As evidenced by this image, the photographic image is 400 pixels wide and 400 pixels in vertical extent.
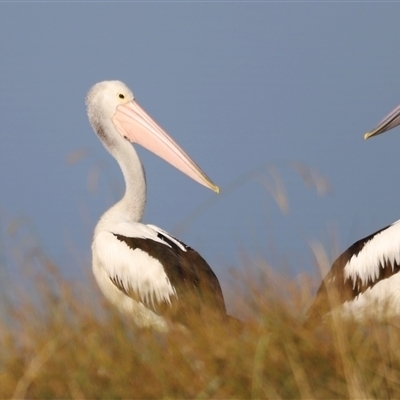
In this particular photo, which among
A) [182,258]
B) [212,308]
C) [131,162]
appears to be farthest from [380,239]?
[212,308]

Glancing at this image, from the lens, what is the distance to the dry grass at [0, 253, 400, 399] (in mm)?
3695

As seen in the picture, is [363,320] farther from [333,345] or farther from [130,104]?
[130,104]

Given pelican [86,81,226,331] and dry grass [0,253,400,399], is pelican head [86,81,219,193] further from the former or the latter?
dry grass [0,253,400,399]

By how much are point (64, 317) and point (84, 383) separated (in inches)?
24.1

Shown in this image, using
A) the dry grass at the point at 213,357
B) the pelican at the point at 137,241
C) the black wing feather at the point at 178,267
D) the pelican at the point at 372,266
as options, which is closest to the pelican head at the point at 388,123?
the pelican at the point at 372,266

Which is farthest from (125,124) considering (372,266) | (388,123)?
(372,266)

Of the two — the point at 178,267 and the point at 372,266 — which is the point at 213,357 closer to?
the point at 178,267

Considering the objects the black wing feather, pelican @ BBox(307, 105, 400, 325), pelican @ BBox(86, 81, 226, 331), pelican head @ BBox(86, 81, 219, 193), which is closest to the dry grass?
pelican @ BBox(86, 81, 226, 331)

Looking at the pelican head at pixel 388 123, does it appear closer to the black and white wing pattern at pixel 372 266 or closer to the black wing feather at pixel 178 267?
the black and white wing pattern at pixel 372 266

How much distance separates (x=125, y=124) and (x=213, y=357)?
505 centimetres

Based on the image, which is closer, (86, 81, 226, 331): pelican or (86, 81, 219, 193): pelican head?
(86, 81, 226, 331): pelican

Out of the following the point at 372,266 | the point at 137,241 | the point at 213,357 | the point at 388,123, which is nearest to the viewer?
the point at 213,357

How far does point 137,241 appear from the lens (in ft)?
23.7

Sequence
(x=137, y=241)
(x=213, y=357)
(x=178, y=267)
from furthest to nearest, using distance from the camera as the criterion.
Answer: (x=137, y=241), (x=178, y=267), (x=213, y=357)
